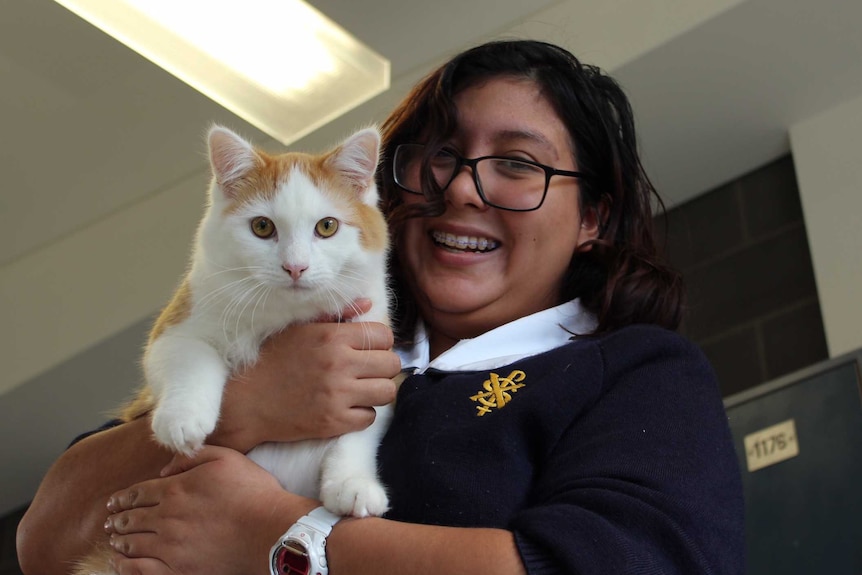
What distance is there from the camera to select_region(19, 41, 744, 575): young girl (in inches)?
46.8

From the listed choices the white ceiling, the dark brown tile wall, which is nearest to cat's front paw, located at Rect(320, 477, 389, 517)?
the dark brown tile wall

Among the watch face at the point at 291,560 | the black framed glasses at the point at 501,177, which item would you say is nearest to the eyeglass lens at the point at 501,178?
the black framed glasses at the point at 501,177

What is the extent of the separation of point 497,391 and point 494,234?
379 mm

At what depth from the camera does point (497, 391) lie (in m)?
1.41

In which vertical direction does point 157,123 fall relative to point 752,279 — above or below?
above

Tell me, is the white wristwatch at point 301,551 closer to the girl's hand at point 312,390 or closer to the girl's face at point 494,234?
the girl's hand at point 312,390

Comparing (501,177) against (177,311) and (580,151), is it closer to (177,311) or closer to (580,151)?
(580,151)

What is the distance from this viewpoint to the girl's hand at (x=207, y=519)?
49.6 inches

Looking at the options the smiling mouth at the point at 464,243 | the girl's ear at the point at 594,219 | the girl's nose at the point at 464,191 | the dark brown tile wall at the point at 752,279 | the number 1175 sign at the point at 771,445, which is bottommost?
the number 1175 sign at the point at 771,445

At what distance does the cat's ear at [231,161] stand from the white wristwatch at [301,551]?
0.58 m

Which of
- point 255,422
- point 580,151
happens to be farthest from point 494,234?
point 255,422

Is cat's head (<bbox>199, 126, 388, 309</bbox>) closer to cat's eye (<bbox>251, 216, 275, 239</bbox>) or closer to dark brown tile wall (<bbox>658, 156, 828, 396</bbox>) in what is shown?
cat's eye (<bbox>251, 216, 275, 239</bbox>)

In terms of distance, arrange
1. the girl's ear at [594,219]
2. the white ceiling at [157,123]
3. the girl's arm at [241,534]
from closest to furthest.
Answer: the girl's arm at [241,534] → the girl's ear at [594,219] → the white ceiling at [157,123]

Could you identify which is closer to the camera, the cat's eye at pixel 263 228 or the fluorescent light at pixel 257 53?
the cat's eye at pixel 263 228
